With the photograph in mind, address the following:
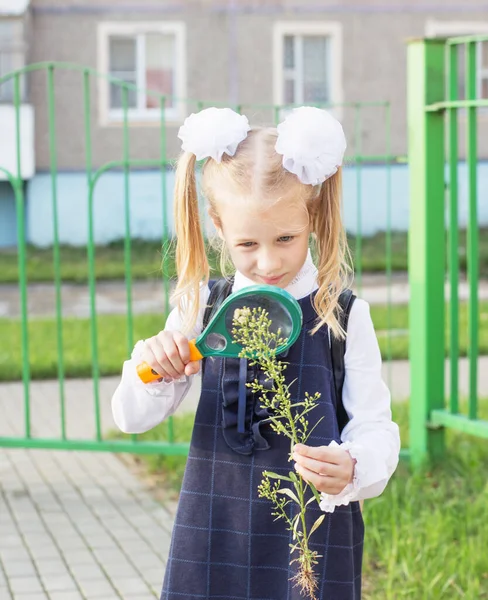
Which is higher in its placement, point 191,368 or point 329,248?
point 329,248

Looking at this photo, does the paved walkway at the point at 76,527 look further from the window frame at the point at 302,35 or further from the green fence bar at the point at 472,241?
the window frame at the point at 302,35

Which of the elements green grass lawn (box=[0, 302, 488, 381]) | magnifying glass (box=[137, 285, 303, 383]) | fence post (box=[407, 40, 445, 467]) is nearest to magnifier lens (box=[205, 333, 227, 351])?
magnifying glass (box=[137, 285, 303, 383])

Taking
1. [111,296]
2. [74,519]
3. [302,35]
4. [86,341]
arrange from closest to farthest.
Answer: [74,519] → [86,341] → [111,296] → [302,35]

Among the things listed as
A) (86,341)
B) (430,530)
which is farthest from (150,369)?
(86,341)

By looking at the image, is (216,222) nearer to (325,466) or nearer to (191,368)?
(191,368)

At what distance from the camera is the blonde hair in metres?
2.11

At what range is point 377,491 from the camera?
6.88 feet

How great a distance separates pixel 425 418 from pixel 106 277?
975 centimetres

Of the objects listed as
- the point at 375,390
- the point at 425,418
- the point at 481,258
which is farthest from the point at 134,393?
the point at 481,258

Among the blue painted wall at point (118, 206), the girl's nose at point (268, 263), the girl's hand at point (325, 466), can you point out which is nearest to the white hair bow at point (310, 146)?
the girl's nose at point (268, 263)

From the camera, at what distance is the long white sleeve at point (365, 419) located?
2043 millimetres

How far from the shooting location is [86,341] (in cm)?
883

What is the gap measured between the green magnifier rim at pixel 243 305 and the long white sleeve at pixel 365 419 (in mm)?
225

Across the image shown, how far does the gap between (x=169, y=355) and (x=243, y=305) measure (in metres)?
0.16
